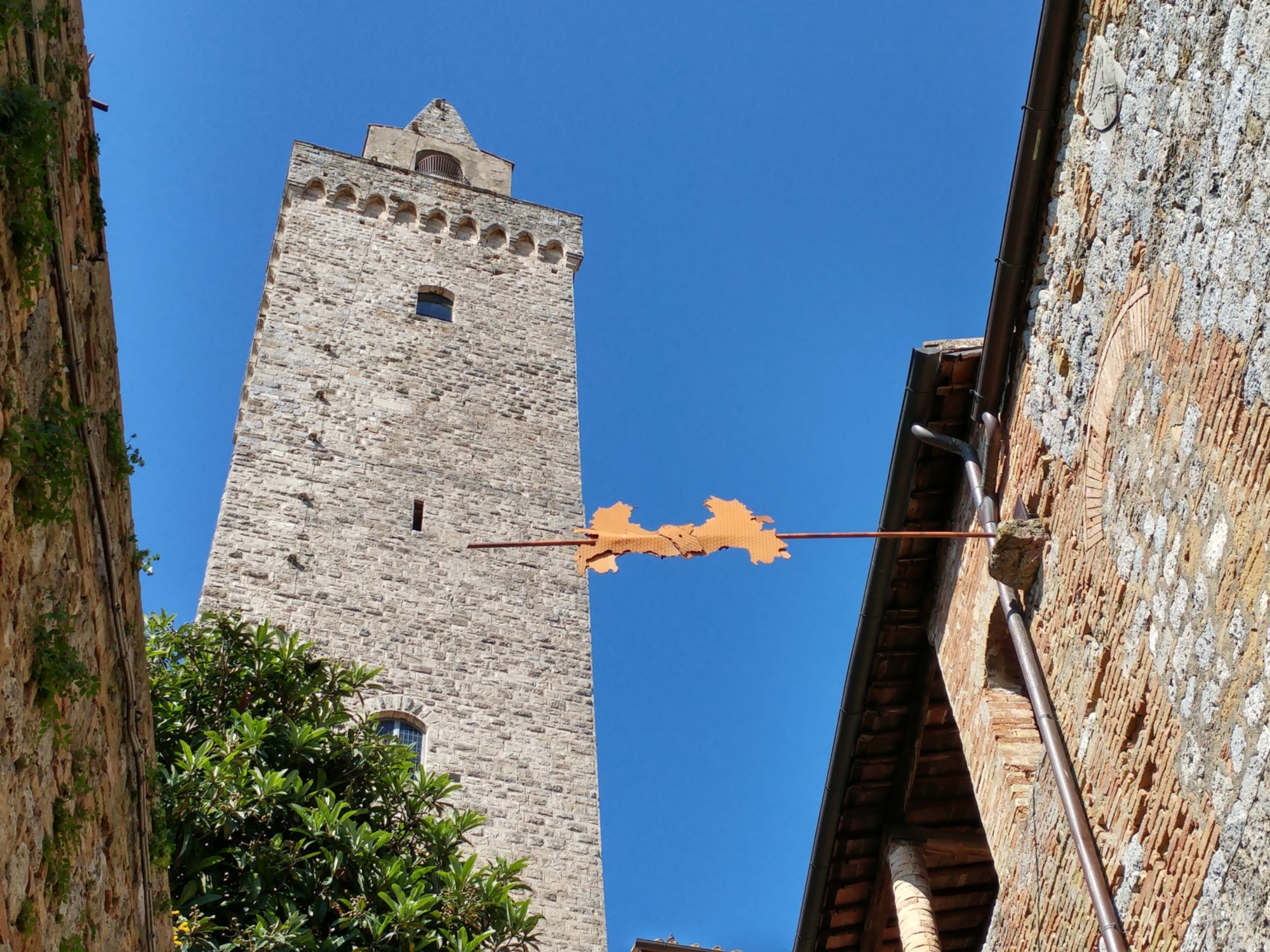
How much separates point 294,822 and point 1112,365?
6.57 meters

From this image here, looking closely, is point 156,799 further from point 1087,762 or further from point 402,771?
point 402,771

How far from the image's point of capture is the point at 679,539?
5.78 m

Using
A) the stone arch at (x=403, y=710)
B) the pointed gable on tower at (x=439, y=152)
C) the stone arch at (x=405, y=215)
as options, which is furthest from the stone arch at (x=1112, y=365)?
the pointed gable on tower at (x=439, y=152)

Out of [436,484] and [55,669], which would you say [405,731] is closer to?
[436,484]

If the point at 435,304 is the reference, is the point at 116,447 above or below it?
below

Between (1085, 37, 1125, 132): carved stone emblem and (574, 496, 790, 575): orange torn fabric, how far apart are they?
2054mm

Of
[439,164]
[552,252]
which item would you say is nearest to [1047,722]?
[552,252]

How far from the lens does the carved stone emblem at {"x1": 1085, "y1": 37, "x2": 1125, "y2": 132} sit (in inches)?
200

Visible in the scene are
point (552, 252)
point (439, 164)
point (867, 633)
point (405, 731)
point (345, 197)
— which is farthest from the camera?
point (439, 164)

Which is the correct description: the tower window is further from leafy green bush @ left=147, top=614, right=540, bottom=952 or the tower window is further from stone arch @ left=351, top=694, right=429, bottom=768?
leafy green bush @ left=147, top=614, right=540, bottom=952

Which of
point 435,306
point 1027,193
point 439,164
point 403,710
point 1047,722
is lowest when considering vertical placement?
point 1047,722

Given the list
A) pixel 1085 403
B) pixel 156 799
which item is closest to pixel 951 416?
pixel 1085 403

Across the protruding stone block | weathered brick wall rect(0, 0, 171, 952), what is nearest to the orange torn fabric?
the protruding stone block

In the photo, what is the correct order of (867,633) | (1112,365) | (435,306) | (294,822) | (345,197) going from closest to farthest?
(1112,365), (867,633), (294,822), (435,306), (345,197)
